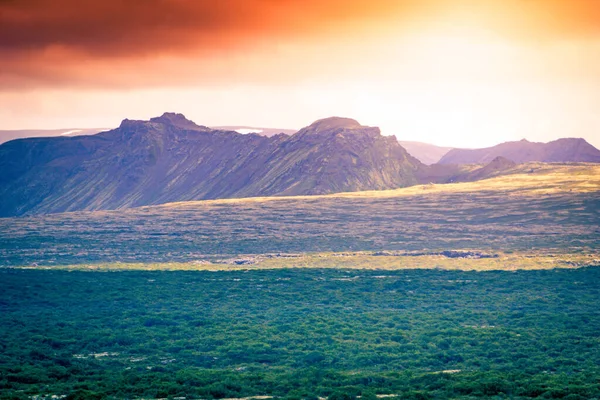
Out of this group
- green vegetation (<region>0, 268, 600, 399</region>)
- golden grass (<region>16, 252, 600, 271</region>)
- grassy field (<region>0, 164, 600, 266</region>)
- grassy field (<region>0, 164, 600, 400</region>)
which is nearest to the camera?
green vegetation (<region>0, 268, 600, 399</region>)

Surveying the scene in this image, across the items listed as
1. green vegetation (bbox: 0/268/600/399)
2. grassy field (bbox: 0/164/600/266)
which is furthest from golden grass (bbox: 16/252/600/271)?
green vegetation (bbox: 0/268/600/399)

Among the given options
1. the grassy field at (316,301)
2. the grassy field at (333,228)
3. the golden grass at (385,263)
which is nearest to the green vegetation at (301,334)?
the grassy field at (316,301)

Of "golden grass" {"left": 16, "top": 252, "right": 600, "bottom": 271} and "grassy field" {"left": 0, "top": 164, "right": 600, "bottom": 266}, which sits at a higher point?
"grassy field" {"left": 0, "top": 164, "right": 600, "bottom": 266}

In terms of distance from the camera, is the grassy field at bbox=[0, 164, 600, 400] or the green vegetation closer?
the green vegetation

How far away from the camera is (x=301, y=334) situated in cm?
6838

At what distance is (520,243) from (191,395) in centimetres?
10446

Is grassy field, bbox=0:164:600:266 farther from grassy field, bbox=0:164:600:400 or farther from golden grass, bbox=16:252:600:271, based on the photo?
golden grass, bbox=16:252:600:271

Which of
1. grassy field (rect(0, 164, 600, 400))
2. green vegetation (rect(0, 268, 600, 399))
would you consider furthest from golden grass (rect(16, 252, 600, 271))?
green vegetation (rect(0, 268, 600, 399))

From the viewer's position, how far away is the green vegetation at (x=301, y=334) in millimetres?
46875

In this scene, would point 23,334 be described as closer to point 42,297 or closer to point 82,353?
point 82,353

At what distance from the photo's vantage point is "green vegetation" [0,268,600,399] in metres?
46.9

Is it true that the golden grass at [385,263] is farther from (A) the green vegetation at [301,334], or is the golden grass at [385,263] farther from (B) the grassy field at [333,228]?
(A) the green vegetation at [301,334]

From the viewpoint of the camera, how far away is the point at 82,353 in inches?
2429

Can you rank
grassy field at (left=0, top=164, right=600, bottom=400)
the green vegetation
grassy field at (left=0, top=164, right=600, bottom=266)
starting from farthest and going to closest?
grassy field at (left=0, top=164, right=600, bottom=266) → grassy field at (left=0, top=164, right=600, bottom=400) → the green vegetation
